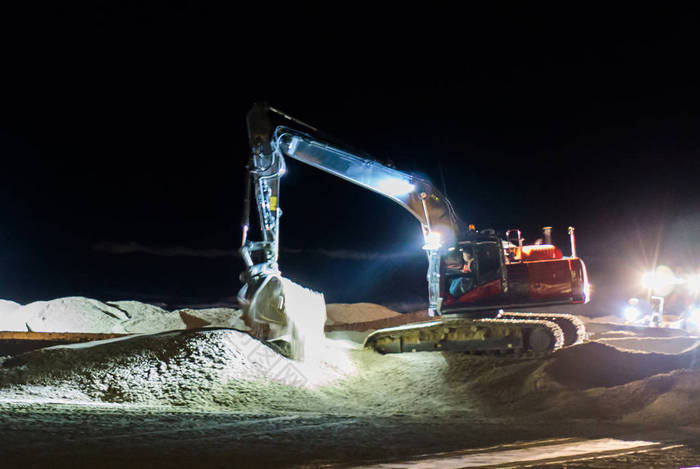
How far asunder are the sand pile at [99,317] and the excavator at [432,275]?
8.22 meters

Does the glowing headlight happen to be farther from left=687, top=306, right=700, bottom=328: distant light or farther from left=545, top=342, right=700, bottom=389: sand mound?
left=545, top=342, right=700, bottom=389: sand mound

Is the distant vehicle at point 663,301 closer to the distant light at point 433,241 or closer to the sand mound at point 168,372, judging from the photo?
the distant light at point 433,241

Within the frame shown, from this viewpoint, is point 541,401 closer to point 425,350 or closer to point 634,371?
point 634,371

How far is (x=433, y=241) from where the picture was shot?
411 inches

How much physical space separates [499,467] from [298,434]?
6.53ft

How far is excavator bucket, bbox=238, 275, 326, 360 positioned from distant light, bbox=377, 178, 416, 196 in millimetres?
2209

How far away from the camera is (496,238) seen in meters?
10.3

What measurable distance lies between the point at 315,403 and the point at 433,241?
12.1ft

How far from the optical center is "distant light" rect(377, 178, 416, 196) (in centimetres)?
1038

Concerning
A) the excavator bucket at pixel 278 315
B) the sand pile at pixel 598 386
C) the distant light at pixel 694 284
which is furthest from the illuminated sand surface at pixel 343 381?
the distant light at pixel 694 284

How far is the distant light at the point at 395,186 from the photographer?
10.4m

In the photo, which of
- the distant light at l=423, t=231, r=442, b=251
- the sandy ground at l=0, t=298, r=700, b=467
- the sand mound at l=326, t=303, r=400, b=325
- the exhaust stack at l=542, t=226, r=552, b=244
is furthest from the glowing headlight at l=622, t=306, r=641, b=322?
the distant light at l=423, t=231, r=442, b=251

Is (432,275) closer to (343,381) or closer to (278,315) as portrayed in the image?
(343,381)

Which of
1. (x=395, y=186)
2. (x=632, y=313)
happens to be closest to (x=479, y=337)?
(x=395, y=186)
